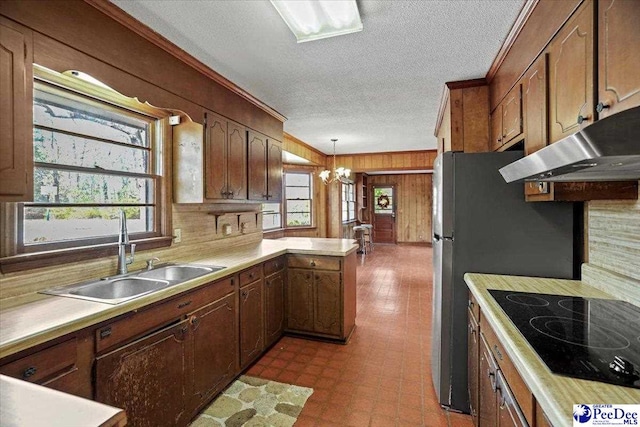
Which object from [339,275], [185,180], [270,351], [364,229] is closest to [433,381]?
[339,275]

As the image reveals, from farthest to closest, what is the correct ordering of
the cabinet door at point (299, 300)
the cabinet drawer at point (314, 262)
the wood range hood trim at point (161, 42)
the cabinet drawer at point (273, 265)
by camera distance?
1. the cabinet door at point (299, 300)
2. the cabinet drawer at point (314, 262)
3. the cabinet drawer at point (273, 265)
4. the wood range hood trim at point (161, 42)

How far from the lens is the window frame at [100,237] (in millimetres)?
1526

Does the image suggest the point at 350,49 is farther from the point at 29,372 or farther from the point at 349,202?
the point at 349,202

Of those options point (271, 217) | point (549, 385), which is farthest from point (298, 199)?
point (549, 385)

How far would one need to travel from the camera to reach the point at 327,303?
298 cm

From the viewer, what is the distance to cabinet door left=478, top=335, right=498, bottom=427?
129 centimetres

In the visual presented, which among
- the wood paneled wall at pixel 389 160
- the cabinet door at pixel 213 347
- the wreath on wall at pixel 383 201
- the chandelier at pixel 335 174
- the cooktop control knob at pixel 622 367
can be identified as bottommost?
the cabinet door at pixel 213 347

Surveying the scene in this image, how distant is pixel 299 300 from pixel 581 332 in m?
2.31

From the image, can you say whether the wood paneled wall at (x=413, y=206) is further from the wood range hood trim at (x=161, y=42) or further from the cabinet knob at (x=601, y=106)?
the cabinet knob at (x=601, y=106)

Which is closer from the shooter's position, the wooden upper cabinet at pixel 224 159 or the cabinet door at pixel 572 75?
the cabinet door at pixel 572 75

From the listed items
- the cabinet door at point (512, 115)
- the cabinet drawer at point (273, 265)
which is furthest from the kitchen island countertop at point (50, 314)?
the cabinet door at point (512, 115)

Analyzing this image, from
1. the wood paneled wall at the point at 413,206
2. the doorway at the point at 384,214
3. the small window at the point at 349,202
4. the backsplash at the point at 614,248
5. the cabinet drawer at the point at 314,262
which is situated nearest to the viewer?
the backsplash at the point at 614,248

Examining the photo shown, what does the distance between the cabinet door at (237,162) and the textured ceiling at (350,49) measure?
422mm

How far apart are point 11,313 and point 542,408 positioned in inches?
76.8
